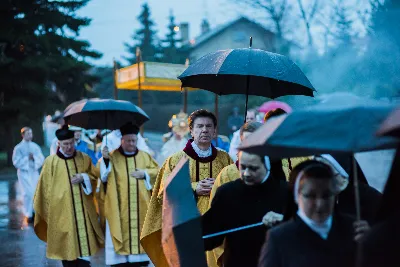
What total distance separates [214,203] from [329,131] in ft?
4.66

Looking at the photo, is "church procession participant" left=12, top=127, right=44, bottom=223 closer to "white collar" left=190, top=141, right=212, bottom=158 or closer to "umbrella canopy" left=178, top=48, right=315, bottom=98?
"umbrella canopy" left=178, top=48, right=315, bottom=98

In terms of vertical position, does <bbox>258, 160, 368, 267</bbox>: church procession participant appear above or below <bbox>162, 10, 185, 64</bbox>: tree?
below

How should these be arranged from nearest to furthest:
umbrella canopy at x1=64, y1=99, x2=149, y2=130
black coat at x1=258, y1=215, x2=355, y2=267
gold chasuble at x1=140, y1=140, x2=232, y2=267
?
black coat at x1=258, y1=215, x2=355, y2=267
gold chasuble at x1=140, y1=140, x2=232, y2=267
umbrella canopy at x1=64, y1=99, x2=149, y2=130

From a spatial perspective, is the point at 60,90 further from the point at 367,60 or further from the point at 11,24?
the point at 367,60

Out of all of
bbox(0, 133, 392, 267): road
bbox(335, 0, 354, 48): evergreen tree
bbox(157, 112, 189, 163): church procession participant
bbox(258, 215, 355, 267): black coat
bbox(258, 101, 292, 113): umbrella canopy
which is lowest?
bbox(0, 133, 392, 267): road

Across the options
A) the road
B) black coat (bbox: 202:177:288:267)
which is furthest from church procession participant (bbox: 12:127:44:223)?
black coat (bbox: 202:177:288:267)

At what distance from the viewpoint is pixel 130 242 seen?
735 cm

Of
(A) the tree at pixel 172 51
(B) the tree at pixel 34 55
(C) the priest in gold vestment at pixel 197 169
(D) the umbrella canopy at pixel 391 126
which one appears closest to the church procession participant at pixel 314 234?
(D) the umbrella canopy at pixel 391 126

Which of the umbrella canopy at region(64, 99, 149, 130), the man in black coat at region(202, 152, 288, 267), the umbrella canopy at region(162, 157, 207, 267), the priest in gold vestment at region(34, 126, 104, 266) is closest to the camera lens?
Result: the umbrella canopy at region(162, 157, 207, 267)

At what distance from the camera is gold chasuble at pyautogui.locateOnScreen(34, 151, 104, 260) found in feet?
23.6

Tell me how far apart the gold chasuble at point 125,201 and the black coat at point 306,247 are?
4725mm

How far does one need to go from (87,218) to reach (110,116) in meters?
1.38

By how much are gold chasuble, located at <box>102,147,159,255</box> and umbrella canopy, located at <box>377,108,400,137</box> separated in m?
5.30

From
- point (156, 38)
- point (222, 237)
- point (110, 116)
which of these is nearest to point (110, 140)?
point (110, 116)
